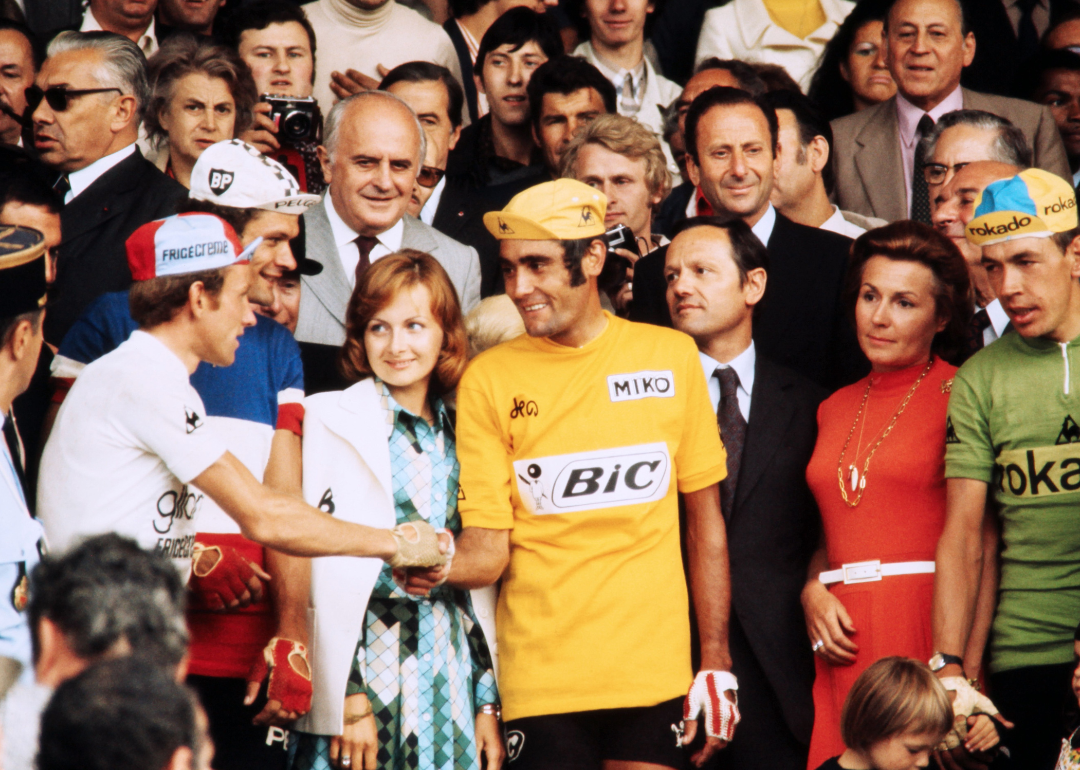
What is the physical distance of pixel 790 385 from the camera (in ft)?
14.6

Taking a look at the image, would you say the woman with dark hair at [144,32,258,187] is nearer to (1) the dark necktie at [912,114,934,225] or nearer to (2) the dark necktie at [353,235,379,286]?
(2) the dark necktie at [353,235,379,286]

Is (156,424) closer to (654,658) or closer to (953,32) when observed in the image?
(654,658)

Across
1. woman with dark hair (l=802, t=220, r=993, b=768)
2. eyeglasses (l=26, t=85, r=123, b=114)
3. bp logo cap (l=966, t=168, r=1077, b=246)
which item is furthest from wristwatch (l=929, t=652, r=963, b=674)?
eyeglasses (l=26, t=85, r=123, b=114)

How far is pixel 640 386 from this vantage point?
13.2 feet

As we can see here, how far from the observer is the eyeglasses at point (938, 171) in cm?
535

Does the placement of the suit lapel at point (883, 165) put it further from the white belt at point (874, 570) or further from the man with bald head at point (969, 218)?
the white belt at point (874, 570)

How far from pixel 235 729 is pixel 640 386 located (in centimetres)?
162

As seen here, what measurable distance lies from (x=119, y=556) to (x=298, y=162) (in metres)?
3.82

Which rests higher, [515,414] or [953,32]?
[953,32]

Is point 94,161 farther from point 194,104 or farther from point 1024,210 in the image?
point 1024,210

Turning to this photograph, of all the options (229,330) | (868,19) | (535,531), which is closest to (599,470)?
(535,531)

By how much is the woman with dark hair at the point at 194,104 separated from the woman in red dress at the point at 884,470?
8.83 ft

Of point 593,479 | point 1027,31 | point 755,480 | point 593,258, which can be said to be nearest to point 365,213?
point 593,258

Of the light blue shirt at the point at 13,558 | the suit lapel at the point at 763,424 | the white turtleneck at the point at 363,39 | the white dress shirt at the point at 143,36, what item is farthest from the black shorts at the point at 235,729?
the white dress shirt at the point at 143,36
